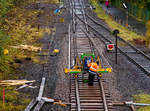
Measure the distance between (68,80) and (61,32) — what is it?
12.3 meters

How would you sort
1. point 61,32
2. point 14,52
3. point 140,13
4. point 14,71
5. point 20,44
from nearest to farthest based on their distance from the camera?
point 14,71 → point 14,52 → point 20,44 → point 61,32 → point 140,13

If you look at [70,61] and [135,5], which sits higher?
[135,5]

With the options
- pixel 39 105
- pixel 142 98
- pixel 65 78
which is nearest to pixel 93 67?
pixel 65 78

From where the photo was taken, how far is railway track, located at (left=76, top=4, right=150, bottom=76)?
1866 centimetres

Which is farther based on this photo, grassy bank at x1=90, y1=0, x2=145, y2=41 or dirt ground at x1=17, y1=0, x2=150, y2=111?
grassy bank at x1=90, y1=0, x2=145, y2=41

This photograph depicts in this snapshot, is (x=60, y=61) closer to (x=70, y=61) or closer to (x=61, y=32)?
(x=70, y=61)

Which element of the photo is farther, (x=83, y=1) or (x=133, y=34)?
(x=83, y=1)

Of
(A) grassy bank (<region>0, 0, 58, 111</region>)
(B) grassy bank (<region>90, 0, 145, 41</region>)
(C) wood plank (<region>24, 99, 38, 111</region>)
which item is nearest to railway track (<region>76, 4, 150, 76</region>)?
(B) grassy bank (<region>90, 0, 145, 41</region>)

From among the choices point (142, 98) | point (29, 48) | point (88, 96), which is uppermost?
point (29, 48)

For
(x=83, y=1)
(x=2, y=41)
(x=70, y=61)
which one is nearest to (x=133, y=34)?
(x=70, y=61)

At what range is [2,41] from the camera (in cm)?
1722

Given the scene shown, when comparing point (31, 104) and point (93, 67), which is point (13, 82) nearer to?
point (31, 104)

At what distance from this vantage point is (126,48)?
22.6m

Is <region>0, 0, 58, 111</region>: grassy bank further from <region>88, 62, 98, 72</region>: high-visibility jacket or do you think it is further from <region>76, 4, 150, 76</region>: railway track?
<region>76, 4, 150, 76</region>: railway track
